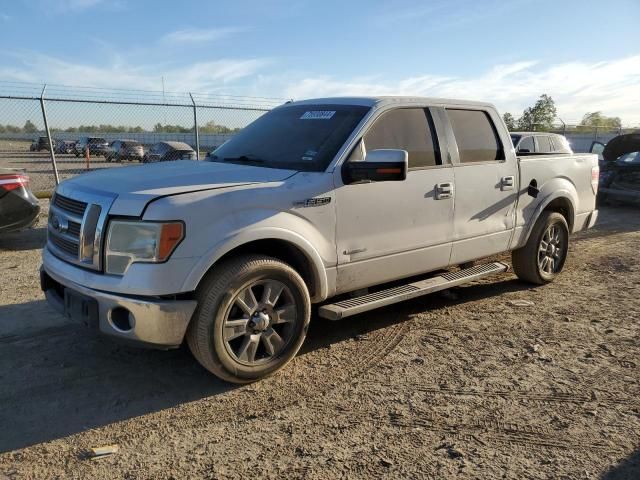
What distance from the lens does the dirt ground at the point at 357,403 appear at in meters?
2.69

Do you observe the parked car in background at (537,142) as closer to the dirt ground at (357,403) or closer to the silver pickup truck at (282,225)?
the silver pickup truck at (282,225)

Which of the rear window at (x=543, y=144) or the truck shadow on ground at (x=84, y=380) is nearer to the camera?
the truck shadow on ground at (x=84, y=380)

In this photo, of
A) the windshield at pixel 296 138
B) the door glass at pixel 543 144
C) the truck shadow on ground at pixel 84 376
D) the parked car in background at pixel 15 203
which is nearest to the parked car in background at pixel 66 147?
the parked car in background at pixel 15 203

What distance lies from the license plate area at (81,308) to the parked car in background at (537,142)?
10210 mm

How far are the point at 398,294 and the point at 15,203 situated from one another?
5.43m

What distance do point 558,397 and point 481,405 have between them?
538 mm

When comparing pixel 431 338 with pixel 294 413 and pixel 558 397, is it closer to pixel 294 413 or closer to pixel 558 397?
pixel 558 397

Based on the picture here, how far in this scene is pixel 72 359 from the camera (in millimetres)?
3846

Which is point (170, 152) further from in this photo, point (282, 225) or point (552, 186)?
point (282, 225)

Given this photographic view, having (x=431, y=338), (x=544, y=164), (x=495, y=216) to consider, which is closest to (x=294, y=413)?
(x=431, y=338)

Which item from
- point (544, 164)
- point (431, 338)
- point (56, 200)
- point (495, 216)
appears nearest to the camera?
point (56, 200)

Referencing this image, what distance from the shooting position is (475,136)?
4.96 metres

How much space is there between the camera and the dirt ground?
269cm

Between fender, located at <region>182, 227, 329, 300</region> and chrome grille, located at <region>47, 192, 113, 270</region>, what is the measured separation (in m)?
0.61
